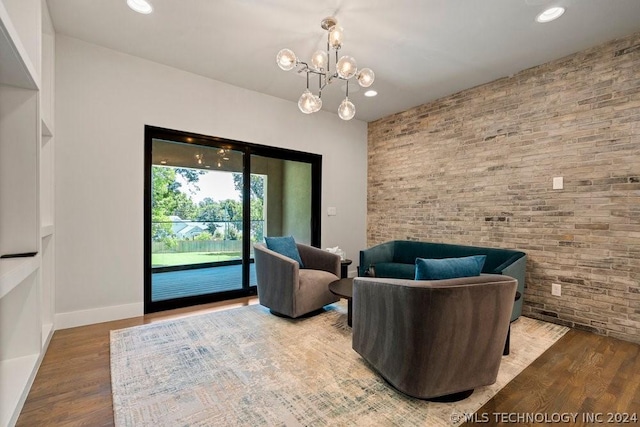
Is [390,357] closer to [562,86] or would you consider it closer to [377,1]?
[377,1]

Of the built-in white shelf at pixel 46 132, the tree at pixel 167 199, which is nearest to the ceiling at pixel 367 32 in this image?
the built-in white shelf at pixel 46 132

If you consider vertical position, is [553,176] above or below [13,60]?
below

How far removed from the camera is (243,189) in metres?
4.12

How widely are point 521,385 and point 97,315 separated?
12.6 feet

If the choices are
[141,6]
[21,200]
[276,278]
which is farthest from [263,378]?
[141,6]

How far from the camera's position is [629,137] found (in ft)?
8.98

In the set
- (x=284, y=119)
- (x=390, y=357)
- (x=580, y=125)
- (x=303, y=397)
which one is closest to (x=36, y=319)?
(x=303, y=397)

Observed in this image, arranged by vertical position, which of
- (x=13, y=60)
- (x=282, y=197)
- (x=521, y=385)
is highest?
(x=13, y=60)

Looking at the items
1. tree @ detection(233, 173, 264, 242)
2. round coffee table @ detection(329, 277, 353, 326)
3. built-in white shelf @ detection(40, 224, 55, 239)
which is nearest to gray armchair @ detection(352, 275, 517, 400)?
round coffee table @ detection(329, 277, 353, 326)

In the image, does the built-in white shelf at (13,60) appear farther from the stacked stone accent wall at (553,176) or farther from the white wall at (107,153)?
the stacked stone accent wall at (553,176)

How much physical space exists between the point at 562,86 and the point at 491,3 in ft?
5.02

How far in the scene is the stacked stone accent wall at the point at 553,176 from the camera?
2.76 m

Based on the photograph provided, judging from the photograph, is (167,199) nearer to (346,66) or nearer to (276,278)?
(276,278)

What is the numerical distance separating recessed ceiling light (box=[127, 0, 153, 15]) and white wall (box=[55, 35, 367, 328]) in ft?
3.07
